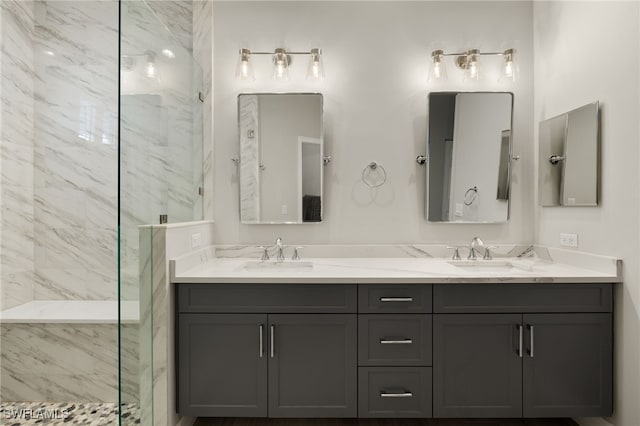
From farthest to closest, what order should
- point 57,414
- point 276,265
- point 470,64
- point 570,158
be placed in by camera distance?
point 470,64 → point 276,265 → point 57,414 → point 570,158

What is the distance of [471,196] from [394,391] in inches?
51.7

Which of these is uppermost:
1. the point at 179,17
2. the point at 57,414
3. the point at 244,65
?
the point at 179,17

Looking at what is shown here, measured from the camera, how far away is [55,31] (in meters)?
2.68

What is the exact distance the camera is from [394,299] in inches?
74.4

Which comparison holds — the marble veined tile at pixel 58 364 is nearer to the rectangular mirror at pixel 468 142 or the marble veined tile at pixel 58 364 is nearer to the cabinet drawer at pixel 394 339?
the cabinet drawer at pixel 394 339

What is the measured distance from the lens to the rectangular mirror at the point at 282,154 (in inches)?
97.5

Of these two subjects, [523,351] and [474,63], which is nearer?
[523,351]

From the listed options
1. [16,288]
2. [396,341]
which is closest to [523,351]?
[396,341]

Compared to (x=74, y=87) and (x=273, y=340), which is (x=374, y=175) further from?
(x=74, y=87)

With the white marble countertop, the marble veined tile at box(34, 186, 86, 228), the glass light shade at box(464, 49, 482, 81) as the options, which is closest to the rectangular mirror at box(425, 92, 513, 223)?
the glass light shade at box(464, 49, 482, 81)

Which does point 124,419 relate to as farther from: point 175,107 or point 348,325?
point 175,107

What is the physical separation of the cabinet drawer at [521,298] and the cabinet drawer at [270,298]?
1.56ft

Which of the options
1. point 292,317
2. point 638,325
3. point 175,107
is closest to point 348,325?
point 292,317

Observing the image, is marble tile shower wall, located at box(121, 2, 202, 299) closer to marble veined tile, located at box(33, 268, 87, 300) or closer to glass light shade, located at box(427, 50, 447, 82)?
marble veined tile, located at box(33, 268, 87, 300)
